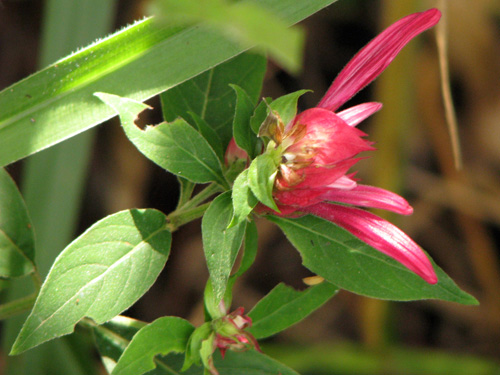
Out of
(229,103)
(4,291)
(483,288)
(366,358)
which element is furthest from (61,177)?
(483,288)

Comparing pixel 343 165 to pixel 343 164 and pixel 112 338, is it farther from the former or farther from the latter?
pixel 112 338

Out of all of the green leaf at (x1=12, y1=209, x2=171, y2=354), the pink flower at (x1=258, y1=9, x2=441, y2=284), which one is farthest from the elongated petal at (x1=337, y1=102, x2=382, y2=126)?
the green leaf at (x1=12, y1=209, x2=171, y2=354)

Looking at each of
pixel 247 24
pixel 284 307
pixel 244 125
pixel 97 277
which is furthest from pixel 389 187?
pixel 247 24

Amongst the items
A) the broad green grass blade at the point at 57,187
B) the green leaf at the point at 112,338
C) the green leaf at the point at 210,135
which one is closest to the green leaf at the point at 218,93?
the green leaf at the point at 210,135

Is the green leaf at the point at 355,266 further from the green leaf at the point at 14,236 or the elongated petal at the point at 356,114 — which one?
the green leaf at the point at 14,236

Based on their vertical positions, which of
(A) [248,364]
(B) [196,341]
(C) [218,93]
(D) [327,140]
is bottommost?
(A) [248,364]

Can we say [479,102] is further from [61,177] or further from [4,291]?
[4,291]
